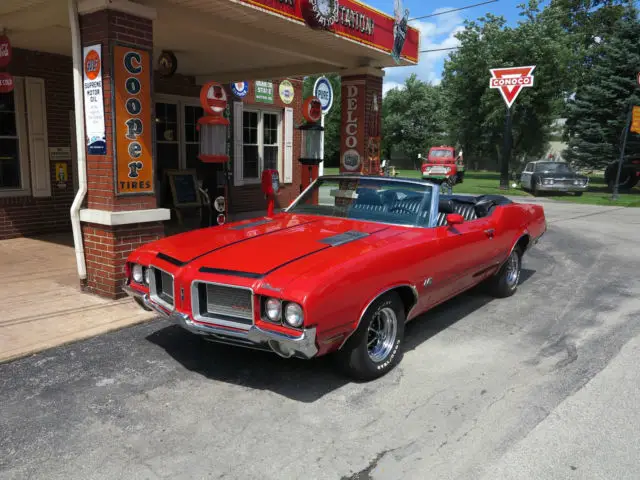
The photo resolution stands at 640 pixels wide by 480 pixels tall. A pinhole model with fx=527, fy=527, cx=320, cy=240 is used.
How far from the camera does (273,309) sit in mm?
3318

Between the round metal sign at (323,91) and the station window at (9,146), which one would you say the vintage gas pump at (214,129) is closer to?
the station window at (9,146)

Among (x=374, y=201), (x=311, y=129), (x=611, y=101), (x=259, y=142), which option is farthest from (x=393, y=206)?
(x=611, y=101)

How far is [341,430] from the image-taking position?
3221mm

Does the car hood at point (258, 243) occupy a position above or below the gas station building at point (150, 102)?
below

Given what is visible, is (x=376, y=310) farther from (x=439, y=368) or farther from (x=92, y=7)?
(x=92, y=7)

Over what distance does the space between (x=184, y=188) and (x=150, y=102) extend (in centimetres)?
599

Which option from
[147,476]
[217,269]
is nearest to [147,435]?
[147,476]

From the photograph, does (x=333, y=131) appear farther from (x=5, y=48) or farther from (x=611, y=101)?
(x=5, y=48)

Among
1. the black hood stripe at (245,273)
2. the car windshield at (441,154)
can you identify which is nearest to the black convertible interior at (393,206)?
the black hood stripe at (245,273)

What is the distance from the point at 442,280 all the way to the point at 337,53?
6.09 meters

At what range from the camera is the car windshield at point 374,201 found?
4.79m

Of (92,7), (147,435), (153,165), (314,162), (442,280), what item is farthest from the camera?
(314,162)

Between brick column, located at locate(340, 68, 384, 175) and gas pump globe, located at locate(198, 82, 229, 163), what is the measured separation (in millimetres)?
2913

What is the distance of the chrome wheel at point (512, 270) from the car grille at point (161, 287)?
157 inches
